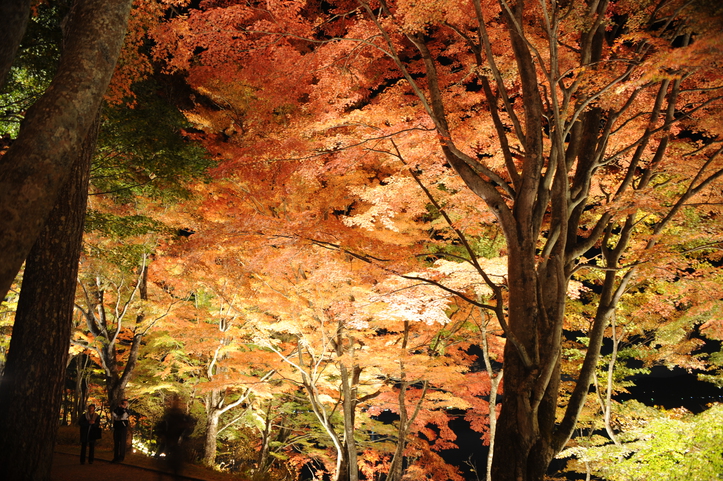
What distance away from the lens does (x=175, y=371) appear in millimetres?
15523

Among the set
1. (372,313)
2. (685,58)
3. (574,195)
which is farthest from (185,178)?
(685,58)

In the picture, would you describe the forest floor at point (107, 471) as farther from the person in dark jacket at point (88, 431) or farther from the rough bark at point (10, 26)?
the rough bark at point (10, 26)

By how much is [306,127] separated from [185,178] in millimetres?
2829

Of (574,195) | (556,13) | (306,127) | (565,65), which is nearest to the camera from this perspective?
(556,13)

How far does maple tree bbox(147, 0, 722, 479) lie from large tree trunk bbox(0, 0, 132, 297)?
2.66 metres

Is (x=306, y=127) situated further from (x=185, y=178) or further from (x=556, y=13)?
(x=556, y=13)

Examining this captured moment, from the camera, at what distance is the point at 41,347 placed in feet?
14.2

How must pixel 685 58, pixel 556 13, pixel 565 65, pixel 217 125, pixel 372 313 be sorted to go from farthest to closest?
1. pixel 217 125
2. pixel 372 313
3. pixel 565 65
4. pixel 556 13
5. pixel 685 58

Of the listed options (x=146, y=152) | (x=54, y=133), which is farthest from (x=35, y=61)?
(x=54, y=133)

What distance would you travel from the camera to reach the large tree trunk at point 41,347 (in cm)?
417

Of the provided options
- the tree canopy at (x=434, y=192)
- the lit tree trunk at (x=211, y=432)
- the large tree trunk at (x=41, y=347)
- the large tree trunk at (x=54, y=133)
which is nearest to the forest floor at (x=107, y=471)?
the large tree trunk at (x=41, y=347)

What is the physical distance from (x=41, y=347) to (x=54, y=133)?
9.06ft

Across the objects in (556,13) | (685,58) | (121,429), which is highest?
(556,13)

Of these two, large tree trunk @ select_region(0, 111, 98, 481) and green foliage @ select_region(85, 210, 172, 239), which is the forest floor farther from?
green foliage @ select_region(85, 210, 172, 239)
